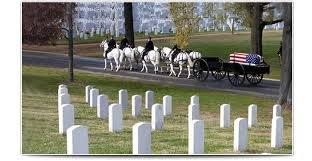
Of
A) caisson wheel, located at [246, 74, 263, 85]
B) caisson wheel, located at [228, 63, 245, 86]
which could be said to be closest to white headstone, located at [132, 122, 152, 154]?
caisson wheel, located at [228, 63, 245, 86]

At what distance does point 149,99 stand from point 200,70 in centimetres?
70

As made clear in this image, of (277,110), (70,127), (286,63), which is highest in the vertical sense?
(286,63)

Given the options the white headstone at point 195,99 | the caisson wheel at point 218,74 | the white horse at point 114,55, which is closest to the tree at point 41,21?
the white horse at point 114,55

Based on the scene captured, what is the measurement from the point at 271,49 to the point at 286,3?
560 millimetres

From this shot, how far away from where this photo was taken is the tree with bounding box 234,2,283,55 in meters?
8.16

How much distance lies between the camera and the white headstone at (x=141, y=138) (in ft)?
24.4

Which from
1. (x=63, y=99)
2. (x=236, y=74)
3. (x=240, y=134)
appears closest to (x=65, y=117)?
(x=63, y=99)

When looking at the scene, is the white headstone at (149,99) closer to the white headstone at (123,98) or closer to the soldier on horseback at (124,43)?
the white headstone at (123,98)

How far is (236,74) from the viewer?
8375 millimetres

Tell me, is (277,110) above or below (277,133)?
above

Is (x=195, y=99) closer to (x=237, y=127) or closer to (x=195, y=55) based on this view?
(x=195, y=55)

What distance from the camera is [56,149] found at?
7.87m

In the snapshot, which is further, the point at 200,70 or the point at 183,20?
the point at 200,70
